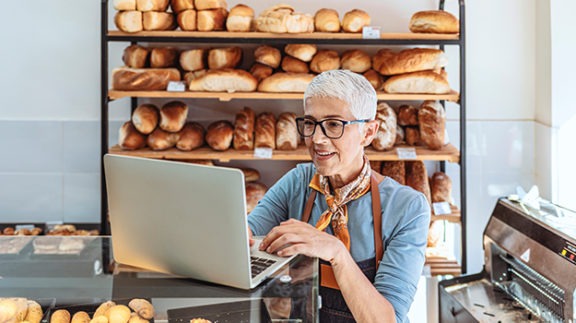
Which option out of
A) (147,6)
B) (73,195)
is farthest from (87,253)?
(73,195)

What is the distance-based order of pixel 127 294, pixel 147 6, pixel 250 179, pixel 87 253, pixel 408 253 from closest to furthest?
pixel 127 294 < pixel 87 253 < pixel 408 253 < pixel 147 6 < pixel 250 179

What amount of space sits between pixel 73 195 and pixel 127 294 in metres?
2.74

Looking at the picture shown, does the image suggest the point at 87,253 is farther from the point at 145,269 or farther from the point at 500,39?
the point at 500,39

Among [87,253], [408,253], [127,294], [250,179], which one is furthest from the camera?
[250,179]

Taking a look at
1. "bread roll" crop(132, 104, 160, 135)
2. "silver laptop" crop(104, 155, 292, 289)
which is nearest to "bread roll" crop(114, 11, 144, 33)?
"bread roll" crop(132, 104, 160, 135)

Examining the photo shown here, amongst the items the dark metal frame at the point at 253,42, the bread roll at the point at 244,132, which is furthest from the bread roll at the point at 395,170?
the bread roll at the point at 244,132

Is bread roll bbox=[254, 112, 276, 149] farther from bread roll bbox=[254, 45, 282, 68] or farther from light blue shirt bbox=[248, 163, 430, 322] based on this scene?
light blue shirt bbox=[248, 163, 430, 322]

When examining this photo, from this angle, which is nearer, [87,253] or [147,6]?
[87,253]

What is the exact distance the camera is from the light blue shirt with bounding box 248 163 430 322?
6.06ft

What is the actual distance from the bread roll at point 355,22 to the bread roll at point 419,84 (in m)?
0.30

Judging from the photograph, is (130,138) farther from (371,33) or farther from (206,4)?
(371,33)

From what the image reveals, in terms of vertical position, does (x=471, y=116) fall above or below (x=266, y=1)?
below

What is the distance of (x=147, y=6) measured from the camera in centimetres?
362

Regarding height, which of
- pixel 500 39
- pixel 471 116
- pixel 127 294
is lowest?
pixel 127 294
